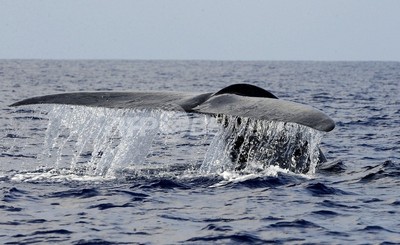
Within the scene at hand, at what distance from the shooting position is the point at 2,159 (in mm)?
12758

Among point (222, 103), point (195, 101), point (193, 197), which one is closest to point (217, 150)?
point (193, 197)

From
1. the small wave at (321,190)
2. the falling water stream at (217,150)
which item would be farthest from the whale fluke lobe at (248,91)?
the small wave at (321,190)

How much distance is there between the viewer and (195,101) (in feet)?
27.8

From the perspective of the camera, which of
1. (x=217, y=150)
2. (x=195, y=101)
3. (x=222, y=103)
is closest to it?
(x=222, y=103)

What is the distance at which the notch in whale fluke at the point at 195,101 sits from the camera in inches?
304

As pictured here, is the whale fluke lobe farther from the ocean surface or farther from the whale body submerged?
the ocean surface

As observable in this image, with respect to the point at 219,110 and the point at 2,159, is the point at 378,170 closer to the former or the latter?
the point at 219,110

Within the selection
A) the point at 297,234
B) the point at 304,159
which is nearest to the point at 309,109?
the point at 297,234

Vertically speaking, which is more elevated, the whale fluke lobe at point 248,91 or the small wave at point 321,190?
the whale fluke lobe at point 248,91

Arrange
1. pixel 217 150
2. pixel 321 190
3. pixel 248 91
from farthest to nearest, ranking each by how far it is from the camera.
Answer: pixel 217 150 < pixel 321 190 < pixel 248 91

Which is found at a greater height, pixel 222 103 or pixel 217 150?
pixel 222 103

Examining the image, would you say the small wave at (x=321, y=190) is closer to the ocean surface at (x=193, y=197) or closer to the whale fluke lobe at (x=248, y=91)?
the ocean surface at (x=193, y=197)

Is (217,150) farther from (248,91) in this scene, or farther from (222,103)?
(222,103)

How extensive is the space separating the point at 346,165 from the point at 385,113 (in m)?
12.9
